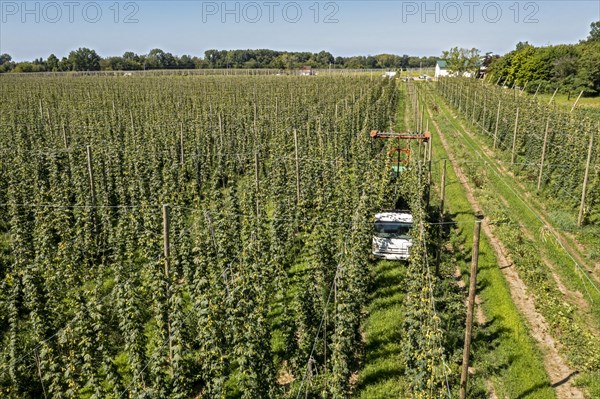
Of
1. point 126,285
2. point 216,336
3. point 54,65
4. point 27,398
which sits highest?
point 54,65

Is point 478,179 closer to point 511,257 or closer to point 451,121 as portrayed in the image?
point 511,257

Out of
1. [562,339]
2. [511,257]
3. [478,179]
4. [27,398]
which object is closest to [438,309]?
[562,339]

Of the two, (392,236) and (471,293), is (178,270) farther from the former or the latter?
(471,293)

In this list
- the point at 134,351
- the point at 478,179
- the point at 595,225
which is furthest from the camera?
the point at 478,179

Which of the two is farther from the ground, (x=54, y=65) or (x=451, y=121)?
(x=54, y=65)

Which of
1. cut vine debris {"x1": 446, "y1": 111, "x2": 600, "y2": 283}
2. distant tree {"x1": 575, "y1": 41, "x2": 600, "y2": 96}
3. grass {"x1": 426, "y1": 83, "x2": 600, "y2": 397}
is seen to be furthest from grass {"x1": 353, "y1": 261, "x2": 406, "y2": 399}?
distant tree {"x1": 575, "y1": 41, "x2": 600, "y2": 96}

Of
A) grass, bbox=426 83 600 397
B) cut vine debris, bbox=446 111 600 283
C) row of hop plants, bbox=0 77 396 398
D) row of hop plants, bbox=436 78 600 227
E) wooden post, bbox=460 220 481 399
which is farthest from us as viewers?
row of hop plants, bbox=436 78 600 227

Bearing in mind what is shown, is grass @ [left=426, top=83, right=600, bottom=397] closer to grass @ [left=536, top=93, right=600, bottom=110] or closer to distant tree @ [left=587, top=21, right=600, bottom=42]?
grass @ [left=536, top=93, right=600, bottom=110]

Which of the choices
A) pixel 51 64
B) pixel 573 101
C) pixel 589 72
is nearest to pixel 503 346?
pixel 573 101
